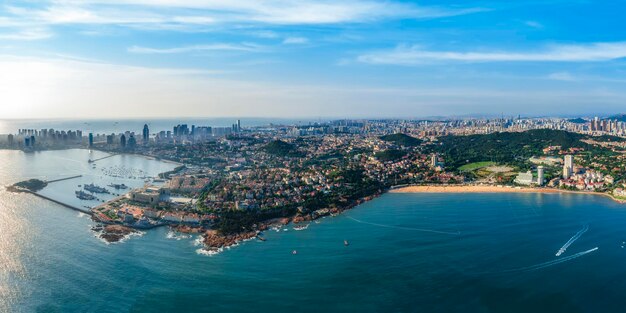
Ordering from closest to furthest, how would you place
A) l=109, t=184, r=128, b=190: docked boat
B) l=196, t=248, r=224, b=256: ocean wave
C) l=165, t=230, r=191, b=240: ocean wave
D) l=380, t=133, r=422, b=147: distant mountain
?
l=196, t=248, r=224, b=256: ocean wave < l=165, t=230, r=191, b=240: ocean wave < l=109, t=184, r=128, b=190: docked boat < l=380, t=133, r=422, b=147: distant mountain

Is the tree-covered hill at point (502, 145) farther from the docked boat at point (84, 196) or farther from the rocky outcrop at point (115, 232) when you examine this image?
the docked boat at point (84, 196)

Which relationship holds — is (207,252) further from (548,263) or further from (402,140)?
(402,140)

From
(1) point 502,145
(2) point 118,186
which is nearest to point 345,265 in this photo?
(2) point 118,186

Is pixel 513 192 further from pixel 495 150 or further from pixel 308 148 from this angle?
pixel 308 148

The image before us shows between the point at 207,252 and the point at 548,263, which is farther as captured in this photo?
the point at 207,252

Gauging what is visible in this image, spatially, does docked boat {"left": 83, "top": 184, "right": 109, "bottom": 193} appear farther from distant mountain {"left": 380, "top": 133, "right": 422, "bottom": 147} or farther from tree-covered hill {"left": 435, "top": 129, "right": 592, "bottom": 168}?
distant mountain {"left": 380, "top": 133, "right": 422, "bottom": 147}

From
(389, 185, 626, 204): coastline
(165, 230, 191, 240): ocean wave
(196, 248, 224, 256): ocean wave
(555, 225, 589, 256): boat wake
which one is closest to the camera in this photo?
(196, 248, 224, 256): ocean wave

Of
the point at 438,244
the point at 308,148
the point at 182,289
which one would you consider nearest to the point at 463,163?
the point at 308,148

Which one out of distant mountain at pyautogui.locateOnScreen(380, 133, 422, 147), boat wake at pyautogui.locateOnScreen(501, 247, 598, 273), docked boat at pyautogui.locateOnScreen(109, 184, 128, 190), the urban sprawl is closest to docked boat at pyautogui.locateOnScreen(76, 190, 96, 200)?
the urban sprawl

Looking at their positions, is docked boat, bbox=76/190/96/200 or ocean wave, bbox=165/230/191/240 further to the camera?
docked boat, bbox=76/190/96/200
